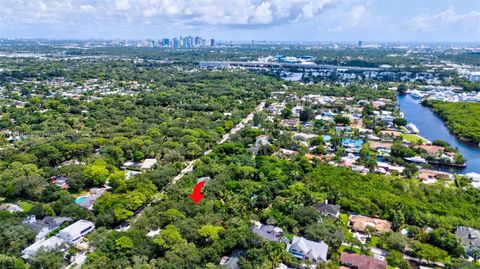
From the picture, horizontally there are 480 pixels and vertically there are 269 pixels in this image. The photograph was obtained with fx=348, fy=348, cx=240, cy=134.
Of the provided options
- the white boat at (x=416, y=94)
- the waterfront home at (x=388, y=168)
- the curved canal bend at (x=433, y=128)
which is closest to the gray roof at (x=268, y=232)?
the waterfront home at (x=388, y=168)

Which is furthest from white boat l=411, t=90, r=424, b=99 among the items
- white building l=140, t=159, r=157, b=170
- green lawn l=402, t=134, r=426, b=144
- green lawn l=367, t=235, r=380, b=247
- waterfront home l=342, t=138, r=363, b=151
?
white building l=140, t=159, r=157, b=170

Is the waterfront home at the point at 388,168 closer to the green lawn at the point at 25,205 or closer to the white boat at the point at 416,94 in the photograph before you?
the green lawn at the point at 25,205

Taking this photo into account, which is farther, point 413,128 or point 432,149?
point 413,128

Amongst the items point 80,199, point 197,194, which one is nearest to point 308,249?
point 197,194

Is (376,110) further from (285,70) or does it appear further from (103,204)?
(285,70)

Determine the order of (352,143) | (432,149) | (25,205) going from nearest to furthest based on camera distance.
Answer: (25,205), (432,149), (352,143)

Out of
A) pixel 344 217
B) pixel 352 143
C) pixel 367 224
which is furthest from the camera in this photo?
pixel 352 143

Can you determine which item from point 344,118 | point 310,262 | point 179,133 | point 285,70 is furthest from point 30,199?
point 285,70

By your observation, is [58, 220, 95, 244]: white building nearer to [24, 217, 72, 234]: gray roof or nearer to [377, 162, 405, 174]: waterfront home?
[24, 217, 72, 234]: gray roof

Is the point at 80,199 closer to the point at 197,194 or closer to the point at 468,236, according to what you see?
the point at 197,194
